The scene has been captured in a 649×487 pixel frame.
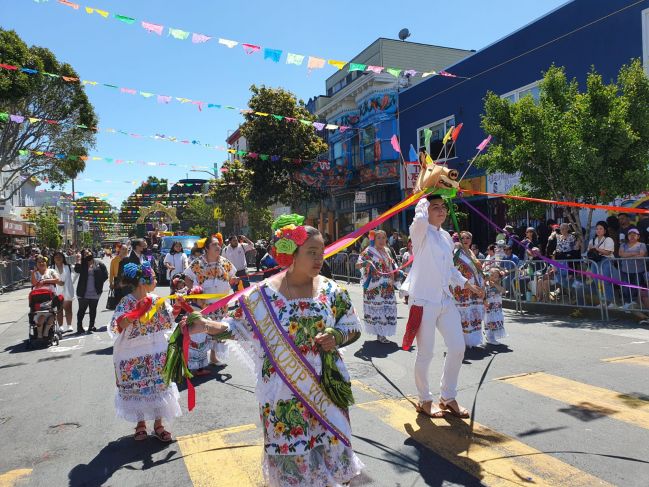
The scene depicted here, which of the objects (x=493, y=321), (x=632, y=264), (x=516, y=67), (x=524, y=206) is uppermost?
(x=516, y=67)

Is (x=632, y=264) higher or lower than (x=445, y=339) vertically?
higher

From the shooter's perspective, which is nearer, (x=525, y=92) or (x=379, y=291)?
(x=379, y=291)

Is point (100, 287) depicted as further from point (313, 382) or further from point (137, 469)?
point (313, 382)

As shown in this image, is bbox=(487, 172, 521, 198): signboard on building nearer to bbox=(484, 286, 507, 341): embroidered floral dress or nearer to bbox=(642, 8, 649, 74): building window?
bbox=(642, 8, 649, 74): building window

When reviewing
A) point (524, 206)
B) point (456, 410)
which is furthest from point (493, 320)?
point (524, 206)

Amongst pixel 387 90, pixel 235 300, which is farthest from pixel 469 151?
pixel 235 300

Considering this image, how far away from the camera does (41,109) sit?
2084cm

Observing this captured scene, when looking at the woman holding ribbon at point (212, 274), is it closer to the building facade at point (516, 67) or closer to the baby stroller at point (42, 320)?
the baby stroller at point (42, 320)

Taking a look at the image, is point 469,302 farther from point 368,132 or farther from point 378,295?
point 368,132

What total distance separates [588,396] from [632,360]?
1811 mm

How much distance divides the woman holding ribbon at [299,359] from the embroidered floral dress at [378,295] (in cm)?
515

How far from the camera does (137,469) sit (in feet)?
12.6

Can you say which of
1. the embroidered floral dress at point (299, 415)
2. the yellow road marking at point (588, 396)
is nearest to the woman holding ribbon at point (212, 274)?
the yellow road marking at point (588, 396)

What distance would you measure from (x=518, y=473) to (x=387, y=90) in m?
23.7
